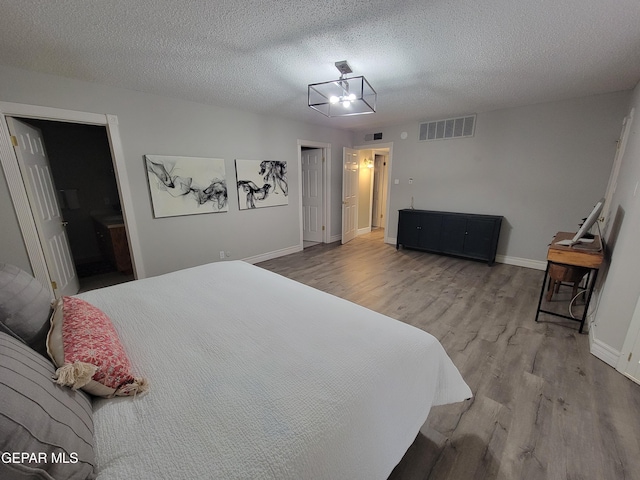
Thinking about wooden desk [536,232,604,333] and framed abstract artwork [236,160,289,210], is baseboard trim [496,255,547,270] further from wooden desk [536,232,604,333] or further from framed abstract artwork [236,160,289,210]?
framed abstract artwork [236,160,289,210]

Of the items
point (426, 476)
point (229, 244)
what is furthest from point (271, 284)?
point (229, 244)

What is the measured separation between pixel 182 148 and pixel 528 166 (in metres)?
4.93

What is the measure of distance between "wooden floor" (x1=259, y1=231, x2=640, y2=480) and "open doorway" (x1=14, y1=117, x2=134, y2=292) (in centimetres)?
379

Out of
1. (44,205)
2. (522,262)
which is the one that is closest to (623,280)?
(522,262)

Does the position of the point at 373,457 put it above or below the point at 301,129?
below

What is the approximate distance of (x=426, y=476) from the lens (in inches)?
47.1

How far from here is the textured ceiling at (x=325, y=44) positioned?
153 cm

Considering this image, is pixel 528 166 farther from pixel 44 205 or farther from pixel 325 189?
pixel 44 205

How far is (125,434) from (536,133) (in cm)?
513

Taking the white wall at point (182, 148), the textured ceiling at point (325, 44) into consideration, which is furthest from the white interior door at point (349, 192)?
the textured ceiling at point (325, 44)

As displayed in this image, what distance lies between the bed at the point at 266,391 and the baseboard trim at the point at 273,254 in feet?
8.70

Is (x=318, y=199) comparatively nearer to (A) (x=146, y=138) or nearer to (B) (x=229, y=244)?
(B) (x=229, y=244)

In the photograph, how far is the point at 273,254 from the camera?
4543mm

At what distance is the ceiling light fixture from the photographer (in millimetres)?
2301
